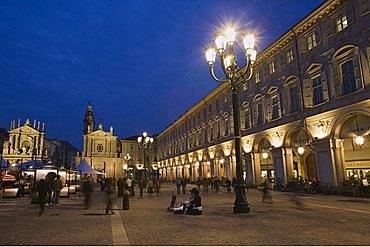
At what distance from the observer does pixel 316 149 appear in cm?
2191

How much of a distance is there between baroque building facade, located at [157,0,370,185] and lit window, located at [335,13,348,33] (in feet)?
0.22

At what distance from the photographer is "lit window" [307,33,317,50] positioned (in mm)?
23031

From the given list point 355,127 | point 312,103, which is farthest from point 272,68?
point 355,127

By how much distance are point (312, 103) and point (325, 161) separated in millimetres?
4622

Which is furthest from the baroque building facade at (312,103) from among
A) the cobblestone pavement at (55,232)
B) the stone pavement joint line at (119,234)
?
the cobblestone pavement at (55,232)

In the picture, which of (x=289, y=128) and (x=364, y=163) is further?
(x=289, y=128)

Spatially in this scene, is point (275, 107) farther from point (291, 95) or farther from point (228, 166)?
point (228, 166)

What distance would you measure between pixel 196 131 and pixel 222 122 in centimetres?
1123

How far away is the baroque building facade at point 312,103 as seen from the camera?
62.7 ft

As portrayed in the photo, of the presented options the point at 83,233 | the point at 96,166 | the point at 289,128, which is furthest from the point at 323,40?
the point at 96,166

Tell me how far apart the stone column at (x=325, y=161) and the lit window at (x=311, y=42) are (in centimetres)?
759

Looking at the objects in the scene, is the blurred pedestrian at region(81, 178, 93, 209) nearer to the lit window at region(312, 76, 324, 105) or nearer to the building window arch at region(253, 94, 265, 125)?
the lit window at region(312, 76, 324, 105)

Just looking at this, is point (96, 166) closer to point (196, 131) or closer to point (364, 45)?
point (196, 131)

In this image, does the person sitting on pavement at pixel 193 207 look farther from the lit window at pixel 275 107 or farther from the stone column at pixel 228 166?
the stone column at pixel 228 166
